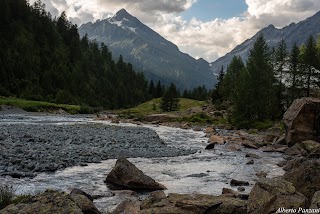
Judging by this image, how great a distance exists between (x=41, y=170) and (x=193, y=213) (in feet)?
36.8

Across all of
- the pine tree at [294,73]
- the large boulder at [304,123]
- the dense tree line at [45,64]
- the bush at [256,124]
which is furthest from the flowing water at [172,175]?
the dense tree line at [45,64]

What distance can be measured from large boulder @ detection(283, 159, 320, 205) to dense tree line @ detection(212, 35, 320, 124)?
163 ft

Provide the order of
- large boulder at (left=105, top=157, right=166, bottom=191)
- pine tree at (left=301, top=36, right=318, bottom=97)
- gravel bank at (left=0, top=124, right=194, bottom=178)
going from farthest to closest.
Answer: pine tree at (left=301, top=36, right=318, bottom=97) < gravel bank at (left=0, top=124, right=194, bottom=178) < large boulder at (left=105, top=157, right=166, bottom=191)

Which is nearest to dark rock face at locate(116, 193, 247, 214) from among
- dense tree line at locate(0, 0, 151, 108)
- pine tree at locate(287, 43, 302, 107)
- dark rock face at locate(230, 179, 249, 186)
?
dark rock face at locate(230, 179, 249, 186)

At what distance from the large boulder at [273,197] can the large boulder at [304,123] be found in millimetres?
26911

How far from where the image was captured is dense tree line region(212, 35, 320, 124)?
63.0m

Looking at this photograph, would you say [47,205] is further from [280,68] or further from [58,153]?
[280,68]

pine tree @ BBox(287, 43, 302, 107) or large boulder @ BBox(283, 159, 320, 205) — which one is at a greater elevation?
pine tree @ BBox(287, 43, 302, 107)

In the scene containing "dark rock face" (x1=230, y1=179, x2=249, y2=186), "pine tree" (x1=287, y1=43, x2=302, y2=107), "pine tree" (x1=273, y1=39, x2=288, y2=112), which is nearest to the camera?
"dark rock face" (x1=230, y1=179, x2=249, y2=186)

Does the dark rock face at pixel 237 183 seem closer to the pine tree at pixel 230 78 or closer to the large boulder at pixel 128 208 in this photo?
the large boulder at pixel 128 208

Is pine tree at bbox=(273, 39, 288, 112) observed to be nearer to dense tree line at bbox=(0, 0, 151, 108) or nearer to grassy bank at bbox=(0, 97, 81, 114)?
grassy bank at bbox=(0, 97, 81, 114)

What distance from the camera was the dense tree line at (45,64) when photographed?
122m

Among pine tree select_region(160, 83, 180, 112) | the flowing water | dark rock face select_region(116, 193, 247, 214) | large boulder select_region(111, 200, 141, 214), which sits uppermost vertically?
pine tree select_region(160, 83, 180, 112)

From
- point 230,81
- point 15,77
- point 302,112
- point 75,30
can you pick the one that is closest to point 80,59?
point 75,30
